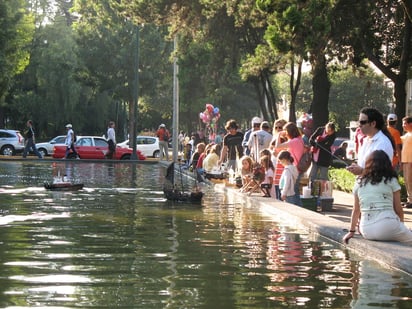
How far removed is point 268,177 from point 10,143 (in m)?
37.6

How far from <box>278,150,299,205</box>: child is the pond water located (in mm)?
807

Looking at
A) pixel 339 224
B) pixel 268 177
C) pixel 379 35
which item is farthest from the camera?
pixel 379 35

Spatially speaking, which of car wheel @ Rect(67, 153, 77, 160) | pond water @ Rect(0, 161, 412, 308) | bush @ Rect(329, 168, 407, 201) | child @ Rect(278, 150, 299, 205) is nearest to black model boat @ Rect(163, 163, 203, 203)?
pond water @ Rect(0, 161, 412, 308)

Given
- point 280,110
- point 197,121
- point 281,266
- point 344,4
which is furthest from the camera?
point 280,110

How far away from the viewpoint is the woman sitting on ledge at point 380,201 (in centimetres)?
1173

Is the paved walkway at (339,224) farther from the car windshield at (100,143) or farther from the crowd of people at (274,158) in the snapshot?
Answer: the car windshield at (100,143)

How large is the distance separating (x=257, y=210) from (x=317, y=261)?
292 inches

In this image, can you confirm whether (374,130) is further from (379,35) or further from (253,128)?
(379,35)

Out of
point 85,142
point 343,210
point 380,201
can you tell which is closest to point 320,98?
point 343,210

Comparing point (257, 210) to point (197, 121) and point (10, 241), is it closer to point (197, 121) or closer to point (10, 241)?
point (10, 241)

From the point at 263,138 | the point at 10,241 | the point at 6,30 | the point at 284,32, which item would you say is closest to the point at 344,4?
the point at 284,32

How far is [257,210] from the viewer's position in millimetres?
18891

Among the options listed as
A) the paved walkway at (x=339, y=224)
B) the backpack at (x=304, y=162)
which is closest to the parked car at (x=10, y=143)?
the paved walkway at (x=339, y=224)

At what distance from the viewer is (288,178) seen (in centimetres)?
1864
